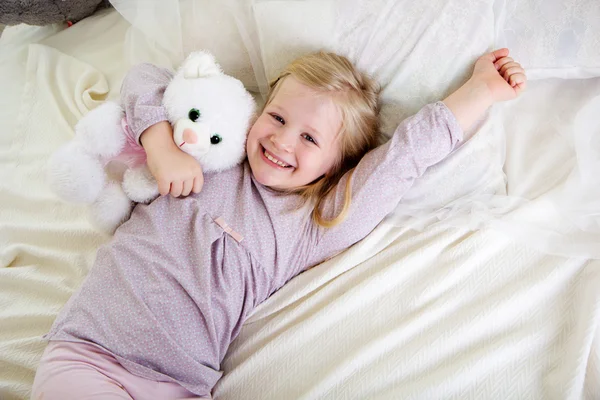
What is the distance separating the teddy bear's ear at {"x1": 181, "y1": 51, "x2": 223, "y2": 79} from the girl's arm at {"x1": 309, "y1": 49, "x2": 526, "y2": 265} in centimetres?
34

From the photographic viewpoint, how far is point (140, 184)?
975mm

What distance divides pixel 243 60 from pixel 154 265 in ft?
1.76

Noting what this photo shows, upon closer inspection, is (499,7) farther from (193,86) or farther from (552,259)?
(193,86)

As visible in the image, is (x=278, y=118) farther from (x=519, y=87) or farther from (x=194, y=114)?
(x=519, y=87)

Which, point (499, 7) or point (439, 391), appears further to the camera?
point (499, 7)

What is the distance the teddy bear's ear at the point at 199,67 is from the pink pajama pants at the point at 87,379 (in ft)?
1.74

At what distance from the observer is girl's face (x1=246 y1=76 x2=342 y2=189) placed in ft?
3.23

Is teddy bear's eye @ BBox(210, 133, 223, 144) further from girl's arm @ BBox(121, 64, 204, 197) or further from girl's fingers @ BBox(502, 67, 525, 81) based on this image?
girl's fingers @ BBox(502, 67, 525, 81)

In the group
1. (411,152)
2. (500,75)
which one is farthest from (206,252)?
(500,75)

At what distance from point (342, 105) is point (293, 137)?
0.13 metres

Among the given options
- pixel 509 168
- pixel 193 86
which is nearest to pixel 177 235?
pixel 193 86

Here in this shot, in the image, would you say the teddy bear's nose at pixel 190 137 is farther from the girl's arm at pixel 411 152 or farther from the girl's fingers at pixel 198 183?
the girl's arm at pixel 411 152

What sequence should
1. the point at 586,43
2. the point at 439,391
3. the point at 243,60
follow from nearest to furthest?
the point at 439,391 < the point at 586,43 < the point at 243,60

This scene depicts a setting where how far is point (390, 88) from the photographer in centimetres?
110
